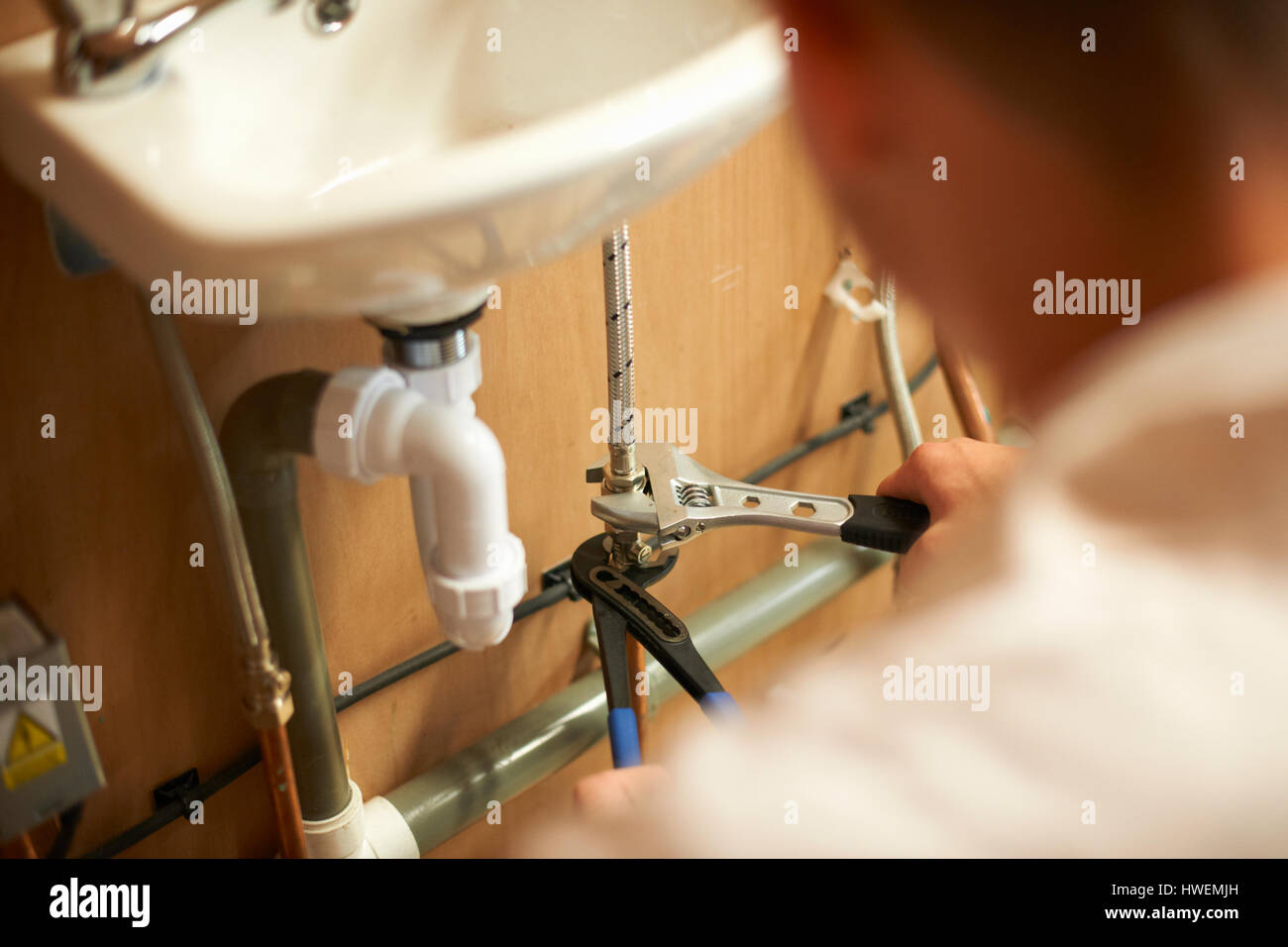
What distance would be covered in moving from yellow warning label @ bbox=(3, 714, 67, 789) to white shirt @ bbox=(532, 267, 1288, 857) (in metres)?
0.61

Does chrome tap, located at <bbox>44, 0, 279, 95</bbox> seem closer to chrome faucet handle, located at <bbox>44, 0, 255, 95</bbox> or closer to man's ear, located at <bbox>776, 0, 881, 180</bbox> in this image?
chrome faucet handle, located at <bbox>44, 0, 255, 95</bbox>

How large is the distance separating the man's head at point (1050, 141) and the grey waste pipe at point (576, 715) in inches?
30.6

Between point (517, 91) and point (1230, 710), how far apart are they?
60 cm

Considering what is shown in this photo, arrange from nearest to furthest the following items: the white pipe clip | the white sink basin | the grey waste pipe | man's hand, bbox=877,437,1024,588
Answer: the white sink basin, man's hand, bbox=877,437,1024,588, the grey waste pipe, the white pipe clip

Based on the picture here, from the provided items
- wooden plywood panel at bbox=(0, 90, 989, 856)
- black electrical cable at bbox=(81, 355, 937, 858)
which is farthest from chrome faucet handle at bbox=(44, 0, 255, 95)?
black electrical cable at bbox=(81, 355, 937, 858)

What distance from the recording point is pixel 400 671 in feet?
3.24

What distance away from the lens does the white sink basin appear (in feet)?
1.51

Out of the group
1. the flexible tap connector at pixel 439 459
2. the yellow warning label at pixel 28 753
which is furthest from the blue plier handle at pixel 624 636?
the yellow warning label at pixel 28 753

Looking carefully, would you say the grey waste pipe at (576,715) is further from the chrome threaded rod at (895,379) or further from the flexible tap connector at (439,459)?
the flexible tap connector at (439,459)

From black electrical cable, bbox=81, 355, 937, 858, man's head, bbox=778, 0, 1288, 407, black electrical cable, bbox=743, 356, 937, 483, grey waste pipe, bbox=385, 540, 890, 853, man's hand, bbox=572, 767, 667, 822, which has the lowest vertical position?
grey waste pipe, bbox=385, 540, 890, 853

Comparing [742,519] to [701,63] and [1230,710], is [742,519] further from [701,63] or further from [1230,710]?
[1230,710]

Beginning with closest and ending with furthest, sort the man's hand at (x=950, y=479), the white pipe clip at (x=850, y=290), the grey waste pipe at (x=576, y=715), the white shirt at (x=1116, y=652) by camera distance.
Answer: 1. the white shirt at (x=1116, y=652)
2. the man's hand at (x=950, y=479)
3. the grey waste pipe at (x=576, y=715)
4. the white pipe clip at (x=850, y=290)

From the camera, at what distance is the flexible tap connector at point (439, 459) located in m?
0.65

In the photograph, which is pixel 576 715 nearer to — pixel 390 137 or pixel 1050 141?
pixel 390 137
